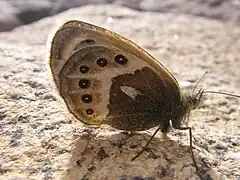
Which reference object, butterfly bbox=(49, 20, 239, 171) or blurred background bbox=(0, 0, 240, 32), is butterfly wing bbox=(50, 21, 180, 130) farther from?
blurred background bbox=(0, 0, 240, 32)

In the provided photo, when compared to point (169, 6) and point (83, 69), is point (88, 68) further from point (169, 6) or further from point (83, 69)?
point (169, 6)

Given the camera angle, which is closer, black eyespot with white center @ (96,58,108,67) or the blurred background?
black eyespot with white center @ (96,58,108,67)

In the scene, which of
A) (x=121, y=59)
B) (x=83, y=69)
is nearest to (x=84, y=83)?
(x=83, y=69)

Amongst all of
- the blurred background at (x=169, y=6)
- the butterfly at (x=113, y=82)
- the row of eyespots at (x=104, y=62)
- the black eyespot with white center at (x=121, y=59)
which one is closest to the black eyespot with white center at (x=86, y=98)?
the butterfly at (x=113, y=82)

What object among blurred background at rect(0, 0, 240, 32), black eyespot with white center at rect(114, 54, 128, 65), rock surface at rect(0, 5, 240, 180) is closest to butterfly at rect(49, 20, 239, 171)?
black eyespot with white center at rect(114, 54, 128, 65)

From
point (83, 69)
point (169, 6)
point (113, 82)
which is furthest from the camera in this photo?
point (169, 6)

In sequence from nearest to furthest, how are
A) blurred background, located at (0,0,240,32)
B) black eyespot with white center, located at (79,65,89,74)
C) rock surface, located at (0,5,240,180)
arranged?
Result: 1. rock surface, located at (0,5,240,180)
2. black eyespot with white center, located at (79,65,89,74)
3. blurred background, located at (0,0,240,32)

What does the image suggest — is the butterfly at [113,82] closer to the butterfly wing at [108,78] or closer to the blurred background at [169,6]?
the butterfly wing at [108,78]
